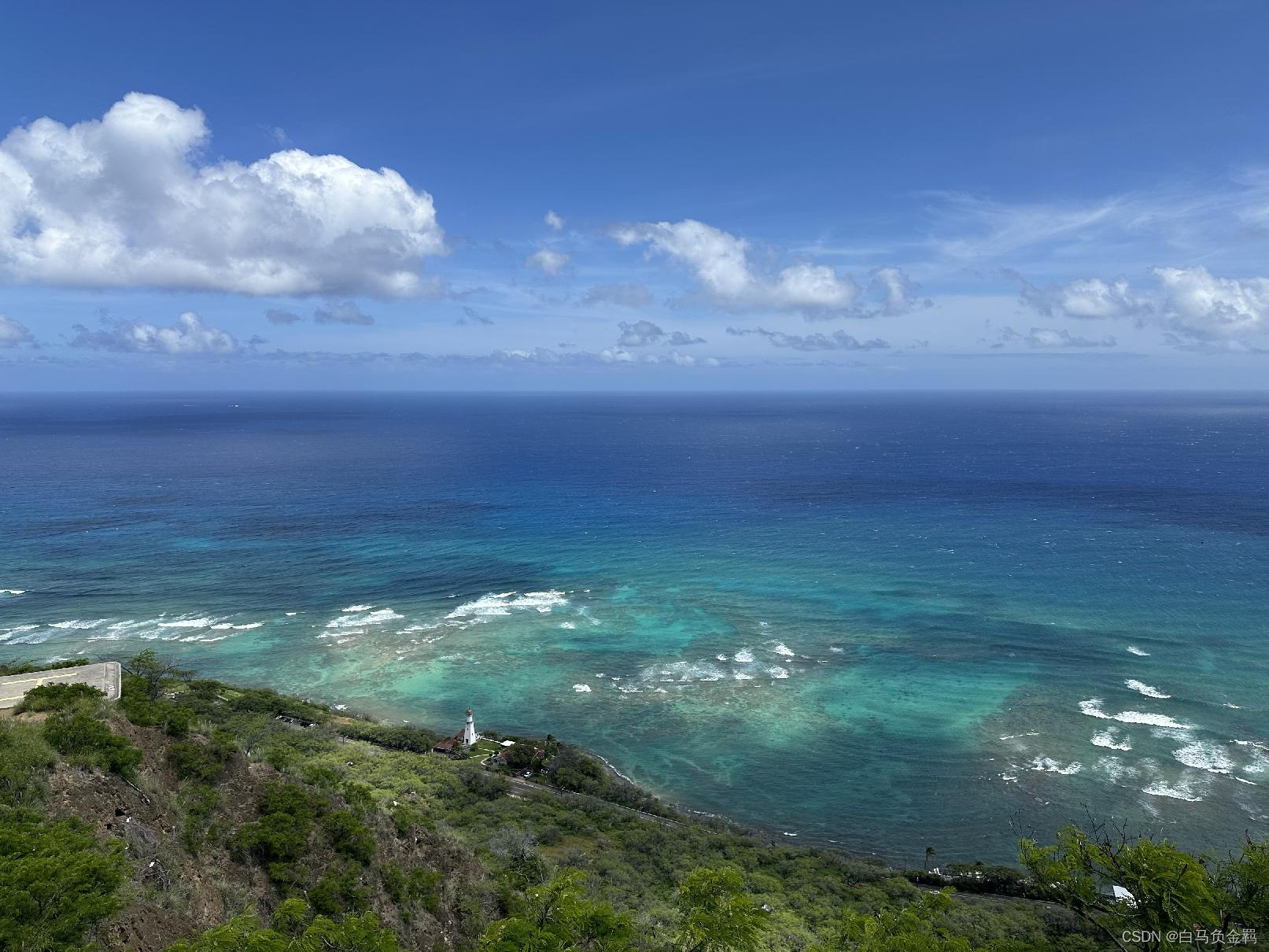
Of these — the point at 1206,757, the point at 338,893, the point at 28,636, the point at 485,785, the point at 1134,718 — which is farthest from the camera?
the point at 28,636

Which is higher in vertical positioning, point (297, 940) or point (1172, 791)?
point (297, 940)

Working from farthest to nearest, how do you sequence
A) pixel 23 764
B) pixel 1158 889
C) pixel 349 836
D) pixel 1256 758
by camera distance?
1. pixel 1256 758
2. pixel 349 836
3. pixel 23 764
4. pixel 1158 889

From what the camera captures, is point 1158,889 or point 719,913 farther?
point 719,913

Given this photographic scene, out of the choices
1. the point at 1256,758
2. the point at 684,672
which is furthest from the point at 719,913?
the point at 1256,758

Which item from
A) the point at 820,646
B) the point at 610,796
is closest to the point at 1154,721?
the point at 820,646

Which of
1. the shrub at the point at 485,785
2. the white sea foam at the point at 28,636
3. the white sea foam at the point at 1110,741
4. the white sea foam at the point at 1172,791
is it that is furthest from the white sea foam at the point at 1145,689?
the white sea foam at the point at 28,636

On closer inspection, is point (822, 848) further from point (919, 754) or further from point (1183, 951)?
point (1183, 951)

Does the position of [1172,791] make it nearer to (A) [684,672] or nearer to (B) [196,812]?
(A) [684,672]

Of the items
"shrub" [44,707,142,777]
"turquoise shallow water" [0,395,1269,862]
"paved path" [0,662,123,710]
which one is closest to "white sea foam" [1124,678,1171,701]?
"turquoise shallow water" [0,395,1269,862]
